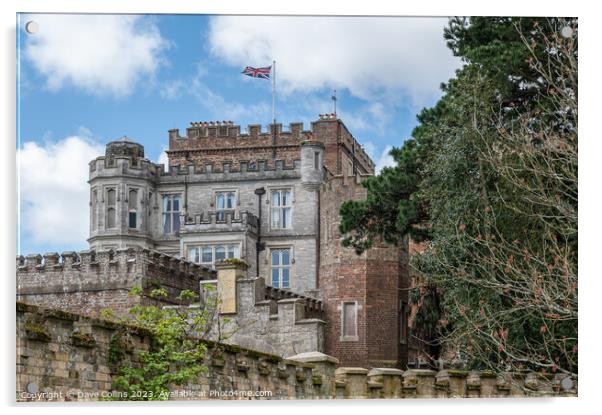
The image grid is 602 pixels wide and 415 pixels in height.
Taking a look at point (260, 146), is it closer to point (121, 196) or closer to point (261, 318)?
point (121, 196)

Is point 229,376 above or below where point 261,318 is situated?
below

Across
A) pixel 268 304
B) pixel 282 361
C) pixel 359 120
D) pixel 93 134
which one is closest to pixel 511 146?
pixel 359 120

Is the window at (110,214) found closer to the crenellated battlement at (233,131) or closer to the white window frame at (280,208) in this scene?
the crenellated battlement at (233,131)

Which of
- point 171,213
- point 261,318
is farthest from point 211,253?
point 261,318

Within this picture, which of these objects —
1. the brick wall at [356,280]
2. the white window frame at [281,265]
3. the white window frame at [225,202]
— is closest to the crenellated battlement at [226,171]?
the white window frame at [225,202]

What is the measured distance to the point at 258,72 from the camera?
1586cm

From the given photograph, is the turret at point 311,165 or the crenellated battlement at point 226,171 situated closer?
the turret at point 311,165

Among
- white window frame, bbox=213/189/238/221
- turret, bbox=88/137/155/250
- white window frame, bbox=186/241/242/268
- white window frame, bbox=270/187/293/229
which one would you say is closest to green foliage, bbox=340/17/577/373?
turret, bbox=88/137/155/250

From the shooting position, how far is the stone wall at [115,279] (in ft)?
68.9

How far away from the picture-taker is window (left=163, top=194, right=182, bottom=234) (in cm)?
2784

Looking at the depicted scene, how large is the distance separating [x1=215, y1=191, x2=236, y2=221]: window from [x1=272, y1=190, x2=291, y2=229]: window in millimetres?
990

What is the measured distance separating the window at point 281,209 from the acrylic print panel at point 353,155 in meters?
6.96

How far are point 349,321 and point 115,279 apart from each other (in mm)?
5206
